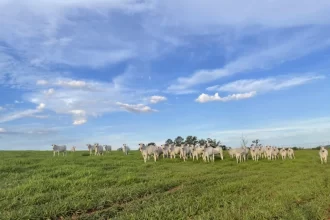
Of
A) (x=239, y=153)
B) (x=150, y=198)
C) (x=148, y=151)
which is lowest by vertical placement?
(x=150, y=198)

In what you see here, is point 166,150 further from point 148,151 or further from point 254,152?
point 254,152

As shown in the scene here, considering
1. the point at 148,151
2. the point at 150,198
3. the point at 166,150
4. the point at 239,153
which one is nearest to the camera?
the point at 150,198

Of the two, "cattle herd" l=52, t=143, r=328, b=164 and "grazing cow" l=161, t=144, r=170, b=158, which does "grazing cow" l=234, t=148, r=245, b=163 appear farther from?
"grazing cow" l=161, t=144, r=170, b=158

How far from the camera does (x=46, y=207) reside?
10562 mm

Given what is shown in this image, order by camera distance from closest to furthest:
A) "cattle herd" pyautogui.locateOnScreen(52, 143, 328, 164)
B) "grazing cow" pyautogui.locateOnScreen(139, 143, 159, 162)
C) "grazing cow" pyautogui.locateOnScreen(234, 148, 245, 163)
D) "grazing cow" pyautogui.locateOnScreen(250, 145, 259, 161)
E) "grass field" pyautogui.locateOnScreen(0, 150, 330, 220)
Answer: "grass field" pyautogui.locateOnScreen(0, 150, 330, 220) → "grazing cow" pyautogui.locateOnScreen(139, 143, 159, 162) → "cattle herd" pyautogui.locateOnScreen(52, 143, 328, 164) → "grazing cow" pyautogui.locateOnScreen(234, 148, 245, 163) → "grazing cow" pyautogui.locateOnScreen(250, 145, 259, 161)

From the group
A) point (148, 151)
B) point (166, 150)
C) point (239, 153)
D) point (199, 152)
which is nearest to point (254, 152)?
point (239, 153)

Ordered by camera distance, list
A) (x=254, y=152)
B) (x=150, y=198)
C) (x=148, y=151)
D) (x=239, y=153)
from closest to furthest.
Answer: (x=150, y=198) → (x=148, y=151) → (x=239, y=153) → (x=254, y=152)

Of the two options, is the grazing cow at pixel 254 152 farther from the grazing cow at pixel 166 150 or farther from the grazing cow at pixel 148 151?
the grazing cow at pixel 148 151

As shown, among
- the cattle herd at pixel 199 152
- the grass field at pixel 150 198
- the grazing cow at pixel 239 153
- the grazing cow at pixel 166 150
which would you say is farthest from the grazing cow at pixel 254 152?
the grass field at pixel 150 198

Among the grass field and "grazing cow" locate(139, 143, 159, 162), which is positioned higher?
"grazing cow" locate(139, 143, 159, 162)

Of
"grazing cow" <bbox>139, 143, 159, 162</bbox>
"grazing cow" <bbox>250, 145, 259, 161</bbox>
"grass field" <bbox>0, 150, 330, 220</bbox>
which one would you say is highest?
"grazing cow" <bbox>139, 143, 159, 162</bbox>

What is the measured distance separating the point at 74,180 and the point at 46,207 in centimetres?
465

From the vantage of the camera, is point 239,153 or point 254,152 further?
point 254,152

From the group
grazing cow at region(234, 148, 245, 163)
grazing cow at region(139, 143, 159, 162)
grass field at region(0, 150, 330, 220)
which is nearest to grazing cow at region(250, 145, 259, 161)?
grazing cow at region(234, 148, 245, 163)
